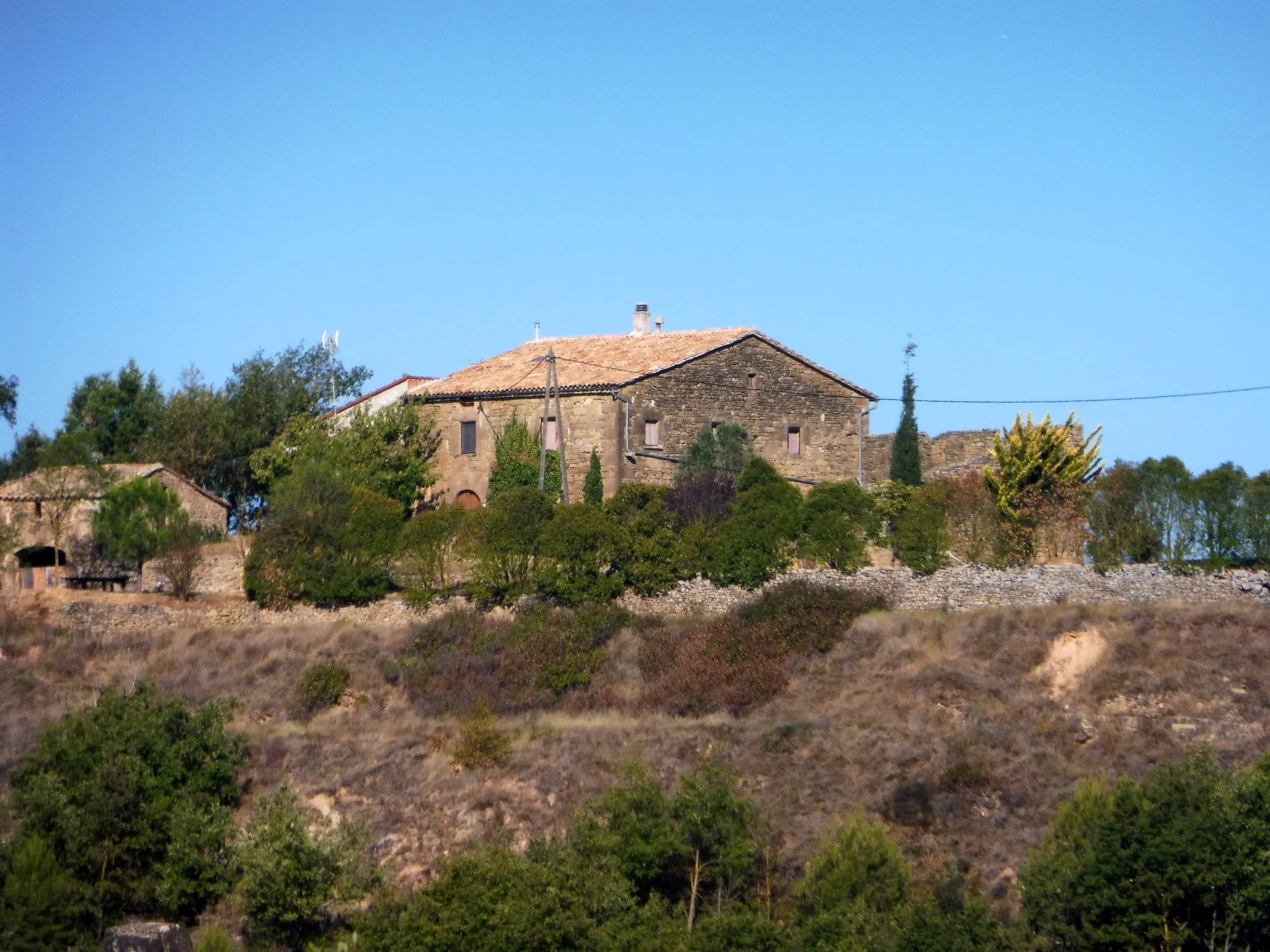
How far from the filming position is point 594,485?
40.6 m

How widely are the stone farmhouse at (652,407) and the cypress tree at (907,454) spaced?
38.0 inches

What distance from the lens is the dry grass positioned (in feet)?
88.7

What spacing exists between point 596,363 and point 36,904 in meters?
23.5

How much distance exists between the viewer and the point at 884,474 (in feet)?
145

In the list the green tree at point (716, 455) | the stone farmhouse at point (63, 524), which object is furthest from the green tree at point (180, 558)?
the green tree at point (716, 455)

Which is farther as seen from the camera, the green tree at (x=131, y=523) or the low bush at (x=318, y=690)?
the green tree at (x=131, y=523)

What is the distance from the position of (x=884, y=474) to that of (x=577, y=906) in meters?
22.8

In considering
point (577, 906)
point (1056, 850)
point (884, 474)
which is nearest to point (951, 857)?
point (1056, 850)

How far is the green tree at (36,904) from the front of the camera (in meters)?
24.1

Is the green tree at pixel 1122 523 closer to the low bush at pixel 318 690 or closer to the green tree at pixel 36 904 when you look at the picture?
the low bush at pixel 318 690

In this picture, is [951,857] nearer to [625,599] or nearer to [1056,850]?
[1056,850]

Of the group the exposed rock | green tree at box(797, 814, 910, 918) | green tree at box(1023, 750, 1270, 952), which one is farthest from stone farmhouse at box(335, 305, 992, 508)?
green tree at box(1023, 750, 1270, 952)

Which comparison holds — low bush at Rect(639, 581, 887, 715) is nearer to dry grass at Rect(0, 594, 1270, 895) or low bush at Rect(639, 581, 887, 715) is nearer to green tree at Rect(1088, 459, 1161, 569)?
dry grass at Rect(0, 594, 1270, 895)

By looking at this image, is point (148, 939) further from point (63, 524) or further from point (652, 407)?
point (652, 407)
